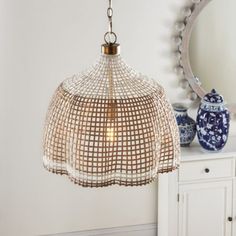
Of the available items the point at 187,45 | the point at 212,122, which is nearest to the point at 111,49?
the point at 212,122

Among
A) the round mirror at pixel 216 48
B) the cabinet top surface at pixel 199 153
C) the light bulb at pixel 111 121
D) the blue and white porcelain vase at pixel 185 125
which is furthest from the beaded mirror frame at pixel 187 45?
the light bulb at pixel 111 121

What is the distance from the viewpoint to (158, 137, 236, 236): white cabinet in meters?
3.14

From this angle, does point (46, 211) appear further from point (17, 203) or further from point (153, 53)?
point (153, 53)

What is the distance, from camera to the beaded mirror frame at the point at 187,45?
3.20 metres

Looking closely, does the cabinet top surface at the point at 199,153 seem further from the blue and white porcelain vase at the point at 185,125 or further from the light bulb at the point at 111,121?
the light bulb at the point at 111,121

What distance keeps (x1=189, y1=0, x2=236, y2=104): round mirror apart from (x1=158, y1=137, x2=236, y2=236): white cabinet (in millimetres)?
365

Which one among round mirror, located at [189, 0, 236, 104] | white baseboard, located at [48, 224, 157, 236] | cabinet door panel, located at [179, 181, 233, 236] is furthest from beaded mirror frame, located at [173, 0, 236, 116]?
white baseboard, located at [48, 224, 157, 236]

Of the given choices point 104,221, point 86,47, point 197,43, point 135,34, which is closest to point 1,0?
point 86,47

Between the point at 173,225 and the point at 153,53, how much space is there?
3.06 feet

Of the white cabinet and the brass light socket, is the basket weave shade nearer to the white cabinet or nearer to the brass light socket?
the brass light socket

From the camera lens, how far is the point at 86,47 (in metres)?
3.19

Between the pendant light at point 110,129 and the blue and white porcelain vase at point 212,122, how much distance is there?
4.85ft

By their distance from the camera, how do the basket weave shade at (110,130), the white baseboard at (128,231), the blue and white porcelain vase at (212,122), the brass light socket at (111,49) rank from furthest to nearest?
the white baseboard at (128,231) < the blue and white porcelain vase at (212,122) < the brass light socket at (111,49) < the basket weave shade at (110,130)

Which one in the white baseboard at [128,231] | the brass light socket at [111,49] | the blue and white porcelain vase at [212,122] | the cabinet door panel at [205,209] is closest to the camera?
the brass light socket at [111,49]
